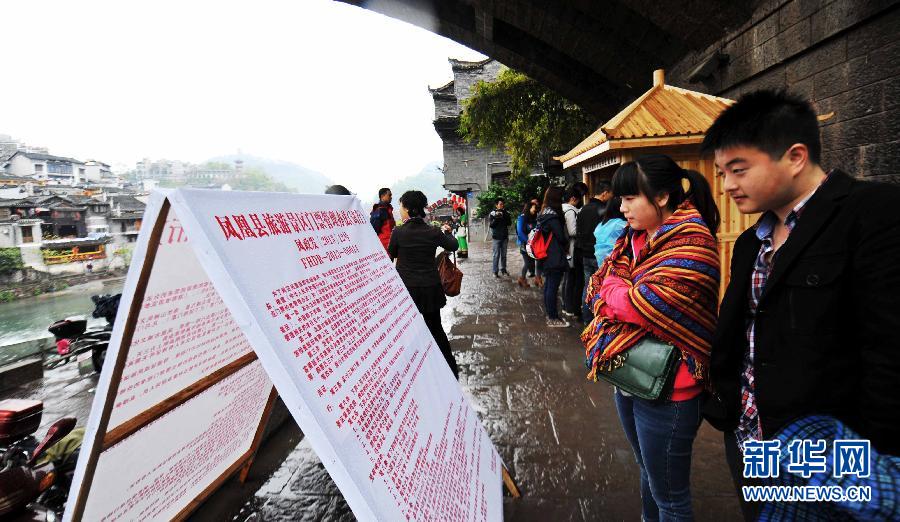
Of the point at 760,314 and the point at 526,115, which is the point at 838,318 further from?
the point at 526,115

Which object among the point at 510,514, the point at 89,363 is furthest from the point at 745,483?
the point at 89,363

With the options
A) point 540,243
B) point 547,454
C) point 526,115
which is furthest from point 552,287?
point 526,115

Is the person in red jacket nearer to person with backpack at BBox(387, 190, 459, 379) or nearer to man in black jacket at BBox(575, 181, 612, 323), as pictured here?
person with backpack at BBox(387, 190, 459, 379)

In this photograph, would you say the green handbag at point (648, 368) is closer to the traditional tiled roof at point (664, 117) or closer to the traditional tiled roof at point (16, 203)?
the traditional tiled roof at point (664, 117)

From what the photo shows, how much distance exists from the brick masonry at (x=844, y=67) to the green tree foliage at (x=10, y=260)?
4177cm

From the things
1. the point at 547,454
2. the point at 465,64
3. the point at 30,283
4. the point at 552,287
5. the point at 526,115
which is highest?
the point at 465,64

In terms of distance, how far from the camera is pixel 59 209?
3322 centimetres

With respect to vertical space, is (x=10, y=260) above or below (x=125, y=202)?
below

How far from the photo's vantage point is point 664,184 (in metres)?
1.55

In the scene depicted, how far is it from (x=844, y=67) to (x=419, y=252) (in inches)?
160

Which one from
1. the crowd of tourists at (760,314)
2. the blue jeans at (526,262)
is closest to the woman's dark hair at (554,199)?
the blue jeans at (526,262)

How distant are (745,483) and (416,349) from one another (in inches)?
47.6

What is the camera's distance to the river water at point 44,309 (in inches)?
977

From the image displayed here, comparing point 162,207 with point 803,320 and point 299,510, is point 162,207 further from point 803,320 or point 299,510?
point 299,510
